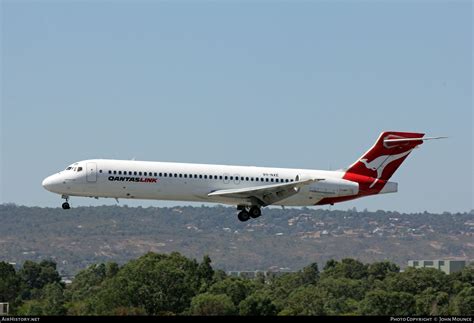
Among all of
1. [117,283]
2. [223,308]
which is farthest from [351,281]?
[223,308]

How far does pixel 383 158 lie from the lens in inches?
3396

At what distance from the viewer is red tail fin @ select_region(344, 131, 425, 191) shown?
281 ft

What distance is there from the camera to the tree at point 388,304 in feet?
416

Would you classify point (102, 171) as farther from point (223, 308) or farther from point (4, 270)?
point (4, 270)

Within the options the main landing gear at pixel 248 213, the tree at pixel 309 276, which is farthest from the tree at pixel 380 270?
the main landing gear at pixel 248 213

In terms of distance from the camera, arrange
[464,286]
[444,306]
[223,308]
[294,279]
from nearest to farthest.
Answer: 1. [223,308]
2. [444,306]
3. [464,286]
4. [294,279]

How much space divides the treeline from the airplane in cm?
2012

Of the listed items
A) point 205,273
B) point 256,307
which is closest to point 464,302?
point 256,307

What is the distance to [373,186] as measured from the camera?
85500 millimetres

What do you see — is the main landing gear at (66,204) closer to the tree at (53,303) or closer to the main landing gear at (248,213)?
the main landing gear at (248,213)

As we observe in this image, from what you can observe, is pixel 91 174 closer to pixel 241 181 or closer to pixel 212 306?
pixel 241 181

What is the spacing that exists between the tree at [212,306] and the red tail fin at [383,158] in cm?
2361

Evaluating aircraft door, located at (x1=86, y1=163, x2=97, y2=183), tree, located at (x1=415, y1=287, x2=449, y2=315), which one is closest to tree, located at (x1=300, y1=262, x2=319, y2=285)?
tree, located at (x1=415, y1=287, x2=449, y2=315)

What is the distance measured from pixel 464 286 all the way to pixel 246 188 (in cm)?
7855
